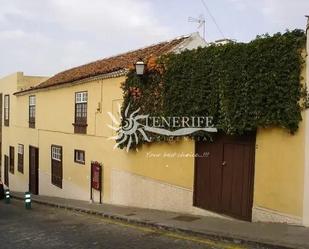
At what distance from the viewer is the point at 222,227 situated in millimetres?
10383

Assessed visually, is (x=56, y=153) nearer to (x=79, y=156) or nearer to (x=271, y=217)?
(x=79, y=156)

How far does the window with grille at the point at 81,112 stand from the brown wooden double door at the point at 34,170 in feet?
22.2

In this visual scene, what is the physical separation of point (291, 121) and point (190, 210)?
445 cm

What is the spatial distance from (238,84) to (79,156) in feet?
Result: 36.2

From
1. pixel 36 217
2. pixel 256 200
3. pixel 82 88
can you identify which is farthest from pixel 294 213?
pixel 82 88

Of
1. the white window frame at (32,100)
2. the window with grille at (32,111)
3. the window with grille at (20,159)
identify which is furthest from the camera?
the window with grille at (20,159)

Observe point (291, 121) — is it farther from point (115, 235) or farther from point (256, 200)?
point (115, 235)

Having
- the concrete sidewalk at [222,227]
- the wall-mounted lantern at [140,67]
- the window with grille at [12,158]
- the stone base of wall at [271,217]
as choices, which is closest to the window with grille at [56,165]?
the concrete sidewalk at [222,227]

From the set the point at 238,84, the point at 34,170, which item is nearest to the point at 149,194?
the point at 238,84

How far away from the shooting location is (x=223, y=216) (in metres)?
11.8

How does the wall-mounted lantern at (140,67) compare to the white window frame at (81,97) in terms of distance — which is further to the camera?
the white window frame at (81,97)

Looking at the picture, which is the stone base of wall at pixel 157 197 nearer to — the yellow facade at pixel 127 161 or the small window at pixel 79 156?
the yellow facade at pixel 127 161

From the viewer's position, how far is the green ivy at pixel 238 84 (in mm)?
9672

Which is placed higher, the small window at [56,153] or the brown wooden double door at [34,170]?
the small window at [56,153]
